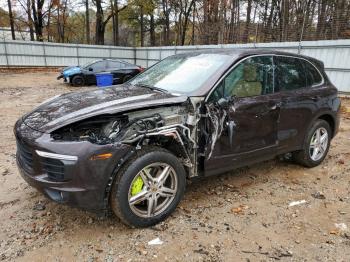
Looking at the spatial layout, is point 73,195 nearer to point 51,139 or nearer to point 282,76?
point 51,139

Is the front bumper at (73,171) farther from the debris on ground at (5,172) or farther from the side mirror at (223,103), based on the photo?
the debris on ground at (5,172)

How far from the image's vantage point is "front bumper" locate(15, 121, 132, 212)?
2.66 m

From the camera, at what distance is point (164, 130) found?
3082 mm

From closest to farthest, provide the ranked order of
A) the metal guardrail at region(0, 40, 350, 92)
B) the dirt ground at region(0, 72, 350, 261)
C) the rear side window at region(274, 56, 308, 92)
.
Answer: the dirt ground at region(0, 72, 350, 261), the rear side window at region(274, 56, 308, 92), the metal guardrail at region(0, 40, 350, 92)

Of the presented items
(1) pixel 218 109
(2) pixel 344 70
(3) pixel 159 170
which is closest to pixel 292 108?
(1) pixel 218 109

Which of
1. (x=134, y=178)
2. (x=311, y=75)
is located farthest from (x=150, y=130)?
(x=311, y=75)

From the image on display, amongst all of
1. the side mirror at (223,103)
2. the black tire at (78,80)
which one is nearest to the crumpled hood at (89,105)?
the side mirror at (223,103)

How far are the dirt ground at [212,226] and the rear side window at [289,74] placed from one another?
1319 mm

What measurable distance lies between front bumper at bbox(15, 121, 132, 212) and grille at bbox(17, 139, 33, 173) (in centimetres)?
1

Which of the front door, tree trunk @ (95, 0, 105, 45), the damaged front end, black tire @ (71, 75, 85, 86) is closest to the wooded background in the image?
tree trunk @ (95, 0, 105, 45)

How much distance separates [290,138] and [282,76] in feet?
2.78

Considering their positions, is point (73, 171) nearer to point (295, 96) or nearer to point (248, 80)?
point (248, 80)

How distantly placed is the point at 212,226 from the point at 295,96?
6.98 ft

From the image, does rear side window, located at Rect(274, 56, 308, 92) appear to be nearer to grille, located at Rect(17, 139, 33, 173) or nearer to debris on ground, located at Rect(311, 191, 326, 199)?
debris on ground, located at Rect(311, 191, 326, 199)
